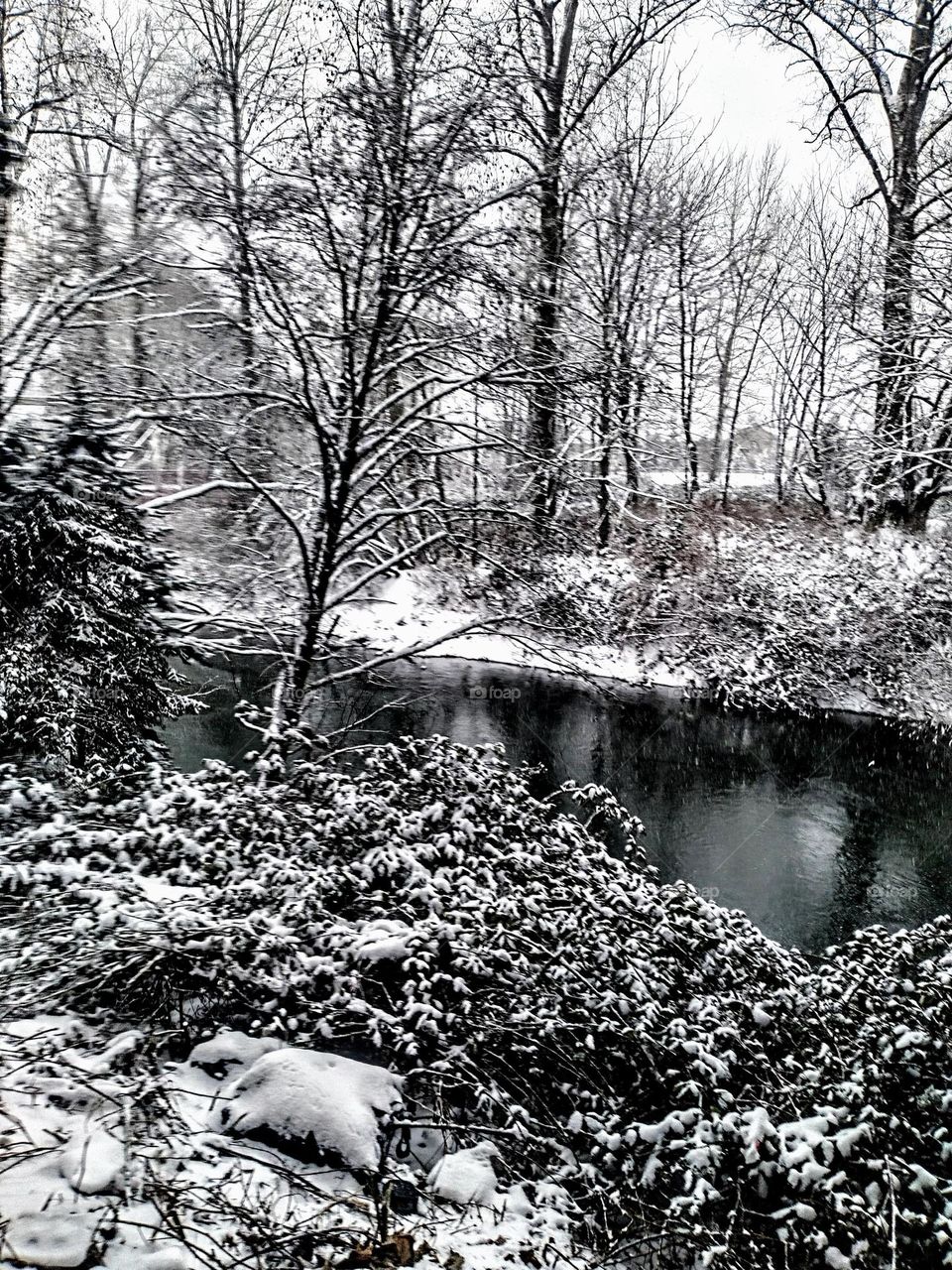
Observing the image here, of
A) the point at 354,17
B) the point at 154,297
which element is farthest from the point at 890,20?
the point at 154,297

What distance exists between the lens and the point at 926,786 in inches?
495

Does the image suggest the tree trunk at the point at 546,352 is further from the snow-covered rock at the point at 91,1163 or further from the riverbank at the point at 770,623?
the snow-covered rock at the point at 91,1163

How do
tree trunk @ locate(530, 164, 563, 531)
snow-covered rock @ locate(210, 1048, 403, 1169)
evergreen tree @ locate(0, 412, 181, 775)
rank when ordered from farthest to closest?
tree trunk @ locate(530, 164, 563, 531) < evergreen tree @ locate(0, 412, 181, 775) < snow-covered rock @ locate(210, 1048, 403, 1169)

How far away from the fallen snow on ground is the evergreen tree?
7.98 ft

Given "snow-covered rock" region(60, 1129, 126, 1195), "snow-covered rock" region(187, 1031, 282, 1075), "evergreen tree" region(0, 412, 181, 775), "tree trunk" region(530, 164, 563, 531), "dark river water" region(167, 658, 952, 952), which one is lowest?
"dark river water" region(167, 658, 952, 952)

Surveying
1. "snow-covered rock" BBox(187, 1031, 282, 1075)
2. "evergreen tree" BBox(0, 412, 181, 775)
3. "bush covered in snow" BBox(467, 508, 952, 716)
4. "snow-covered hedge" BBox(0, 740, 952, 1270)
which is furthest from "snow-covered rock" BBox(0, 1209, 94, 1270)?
"bush covered in snow" BBox(467, 508, 952, 716)

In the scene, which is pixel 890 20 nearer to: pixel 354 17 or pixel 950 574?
pixel 950 574

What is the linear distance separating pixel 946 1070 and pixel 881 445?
1452 cm

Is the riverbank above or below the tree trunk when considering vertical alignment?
below

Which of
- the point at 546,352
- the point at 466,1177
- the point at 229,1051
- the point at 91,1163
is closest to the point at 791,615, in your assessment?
the point at 546,352

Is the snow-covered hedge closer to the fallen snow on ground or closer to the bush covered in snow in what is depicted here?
the fallen snow on ground

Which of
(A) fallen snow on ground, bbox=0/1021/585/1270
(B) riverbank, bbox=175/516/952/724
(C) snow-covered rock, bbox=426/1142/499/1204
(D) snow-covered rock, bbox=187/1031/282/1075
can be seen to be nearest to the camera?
(A) fallen snow on ground, bbox=0/1021/585/1270

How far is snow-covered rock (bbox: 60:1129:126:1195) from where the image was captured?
3.09m

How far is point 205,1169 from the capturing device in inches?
141
